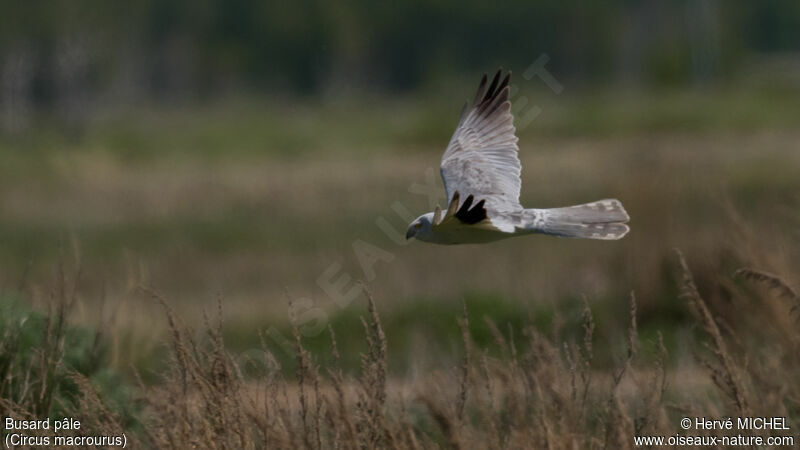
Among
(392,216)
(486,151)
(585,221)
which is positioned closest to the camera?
(585,221)

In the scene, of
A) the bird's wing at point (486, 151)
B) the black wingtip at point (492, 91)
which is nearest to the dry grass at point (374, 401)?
the bird's wing at point (486, 151)

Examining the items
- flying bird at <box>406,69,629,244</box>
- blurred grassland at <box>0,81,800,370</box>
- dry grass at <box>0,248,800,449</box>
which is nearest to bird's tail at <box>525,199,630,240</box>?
flying bird at <box>406,69,629,244</box>

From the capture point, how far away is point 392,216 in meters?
19.7

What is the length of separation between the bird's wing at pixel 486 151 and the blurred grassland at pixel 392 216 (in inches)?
52.1

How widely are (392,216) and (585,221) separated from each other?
14.3 m

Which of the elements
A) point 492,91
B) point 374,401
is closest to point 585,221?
point 492,91

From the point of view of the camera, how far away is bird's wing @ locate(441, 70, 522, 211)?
5.98 m

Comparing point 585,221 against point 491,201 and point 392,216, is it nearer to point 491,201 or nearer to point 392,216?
point 491,201

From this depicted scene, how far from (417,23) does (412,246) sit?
60.4 meters

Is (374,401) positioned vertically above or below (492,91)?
below

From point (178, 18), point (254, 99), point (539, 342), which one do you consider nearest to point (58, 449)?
point (539, 342)

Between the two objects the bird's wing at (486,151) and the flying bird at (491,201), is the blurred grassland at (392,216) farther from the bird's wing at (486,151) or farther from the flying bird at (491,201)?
the bird's wing at (486,151)

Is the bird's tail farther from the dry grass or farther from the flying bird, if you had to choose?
the dry grass

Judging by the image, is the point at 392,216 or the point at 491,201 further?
the point at 392,216
